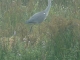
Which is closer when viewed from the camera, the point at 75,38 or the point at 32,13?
the point at 75,38

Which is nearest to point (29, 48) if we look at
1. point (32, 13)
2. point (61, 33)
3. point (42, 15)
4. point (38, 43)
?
point (38, 43)

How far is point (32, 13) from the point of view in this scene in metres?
8.93

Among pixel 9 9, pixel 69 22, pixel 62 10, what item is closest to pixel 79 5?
pixel 62 10

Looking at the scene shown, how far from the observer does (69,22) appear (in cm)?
658

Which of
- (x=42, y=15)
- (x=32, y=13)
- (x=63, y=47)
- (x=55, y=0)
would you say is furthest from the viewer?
(x=55, y=0)

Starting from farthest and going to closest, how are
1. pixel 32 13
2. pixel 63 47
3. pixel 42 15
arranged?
pixel 32 13
pixel 42 15
pixel 63 47

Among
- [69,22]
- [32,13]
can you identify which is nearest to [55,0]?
[32,13]

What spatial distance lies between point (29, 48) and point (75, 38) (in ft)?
2.56

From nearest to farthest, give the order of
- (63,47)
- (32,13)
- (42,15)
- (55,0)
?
(63,47) < (42,15) < (32,13) < (55,0)

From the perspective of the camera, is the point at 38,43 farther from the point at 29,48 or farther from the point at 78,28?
the point at 78,28

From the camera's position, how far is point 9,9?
844 cm

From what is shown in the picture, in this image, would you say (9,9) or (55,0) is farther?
(55,0)

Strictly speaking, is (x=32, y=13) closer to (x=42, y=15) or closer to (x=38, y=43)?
(x=42, y=15)

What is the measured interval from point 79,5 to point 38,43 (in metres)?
2.62
